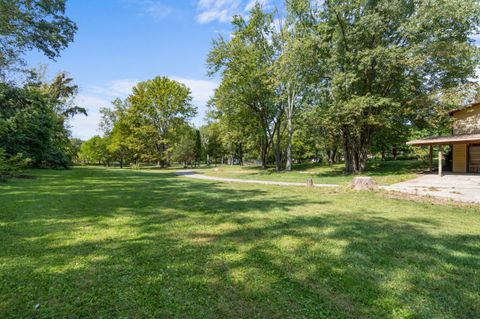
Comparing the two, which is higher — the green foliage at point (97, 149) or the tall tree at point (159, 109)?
the tall tree at point (159, 109)

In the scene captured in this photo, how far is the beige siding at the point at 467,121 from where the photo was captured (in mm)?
16531

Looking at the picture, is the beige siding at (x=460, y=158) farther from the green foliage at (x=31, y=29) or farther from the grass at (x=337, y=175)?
the green foliage at (x=31, y=29)

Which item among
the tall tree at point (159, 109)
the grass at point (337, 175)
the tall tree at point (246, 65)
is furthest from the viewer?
the tall tree at point (159, 109)

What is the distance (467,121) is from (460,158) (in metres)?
2.60

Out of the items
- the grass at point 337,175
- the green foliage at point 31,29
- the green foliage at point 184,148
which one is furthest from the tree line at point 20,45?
the green foliage at point 184,148

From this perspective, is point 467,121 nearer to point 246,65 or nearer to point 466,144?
point 466,144

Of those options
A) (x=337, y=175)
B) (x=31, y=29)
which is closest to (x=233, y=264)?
(x=31, y=29)

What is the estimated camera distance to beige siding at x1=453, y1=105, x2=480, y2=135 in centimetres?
1653

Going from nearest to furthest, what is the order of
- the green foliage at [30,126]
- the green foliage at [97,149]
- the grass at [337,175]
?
the green foliage at [30,126] < the grass at [337,175] < the green foliage at [97,149]

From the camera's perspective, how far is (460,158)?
1716 centimetres

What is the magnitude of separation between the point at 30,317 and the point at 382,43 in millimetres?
21651

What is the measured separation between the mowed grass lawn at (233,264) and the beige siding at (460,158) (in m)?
14.4

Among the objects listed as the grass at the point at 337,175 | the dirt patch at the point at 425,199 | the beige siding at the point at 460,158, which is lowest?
the dirt patch at the point at 425,199

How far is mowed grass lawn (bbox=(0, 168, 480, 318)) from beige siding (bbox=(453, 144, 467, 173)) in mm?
14356
